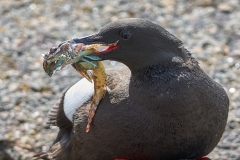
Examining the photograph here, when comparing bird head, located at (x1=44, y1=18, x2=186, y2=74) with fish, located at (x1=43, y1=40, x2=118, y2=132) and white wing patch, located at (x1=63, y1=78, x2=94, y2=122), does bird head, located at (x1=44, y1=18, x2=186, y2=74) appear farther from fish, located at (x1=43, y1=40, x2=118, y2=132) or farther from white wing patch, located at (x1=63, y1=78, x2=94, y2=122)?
white wing patch, located at (x1=63, y1=78, x2=94, y2=122)

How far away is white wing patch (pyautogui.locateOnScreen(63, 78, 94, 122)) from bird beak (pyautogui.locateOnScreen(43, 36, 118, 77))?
512 mm

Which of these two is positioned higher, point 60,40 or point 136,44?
point 60,40

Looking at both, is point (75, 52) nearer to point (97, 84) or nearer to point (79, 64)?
point (79, 64)

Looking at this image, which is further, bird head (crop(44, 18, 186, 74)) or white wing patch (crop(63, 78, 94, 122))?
white wing patch (crop(63, 78, 94, 122))

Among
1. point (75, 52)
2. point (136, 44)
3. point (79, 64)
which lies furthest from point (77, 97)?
point (136, 44)

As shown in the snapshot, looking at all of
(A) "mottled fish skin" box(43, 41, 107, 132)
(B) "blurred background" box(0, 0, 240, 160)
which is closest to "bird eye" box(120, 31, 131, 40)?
(A) "mottled fish skin" box(43, 41, 107, 132)

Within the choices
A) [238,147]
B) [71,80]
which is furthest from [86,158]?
[71,80]

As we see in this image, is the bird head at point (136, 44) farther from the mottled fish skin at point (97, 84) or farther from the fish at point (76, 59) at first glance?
the mottled fish skin at point (97, 84)

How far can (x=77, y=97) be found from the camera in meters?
4.47

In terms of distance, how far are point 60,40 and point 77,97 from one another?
2.25 meters

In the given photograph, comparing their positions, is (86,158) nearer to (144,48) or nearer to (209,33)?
(144,48)

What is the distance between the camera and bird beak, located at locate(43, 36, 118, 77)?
3.86 m

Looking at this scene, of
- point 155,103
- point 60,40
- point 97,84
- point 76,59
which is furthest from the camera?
point 60,40

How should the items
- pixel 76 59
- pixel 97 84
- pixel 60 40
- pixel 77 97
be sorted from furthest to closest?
pixel 60 40
pixel 77 97
pixel 97 84
pixel 76 59
